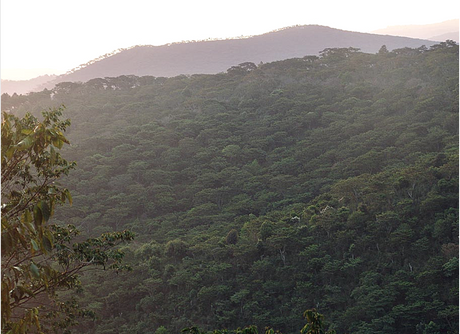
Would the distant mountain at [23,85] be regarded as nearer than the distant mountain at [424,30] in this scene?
Yes

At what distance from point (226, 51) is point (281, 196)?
92.7 metres

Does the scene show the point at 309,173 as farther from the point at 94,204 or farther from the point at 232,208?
the point at 94,204

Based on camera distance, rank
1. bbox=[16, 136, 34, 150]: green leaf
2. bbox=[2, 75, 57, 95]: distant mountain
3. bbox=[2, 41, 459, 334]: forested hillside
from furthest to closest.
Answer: bbox=[2, 75, 57, 95]: distant mountain < bbox=[2, 41, 459, 334]: forested hillside < bbox=[16, 136, 34, 150]: green leaf

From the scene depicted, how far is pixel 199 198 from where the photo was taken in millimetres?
28422

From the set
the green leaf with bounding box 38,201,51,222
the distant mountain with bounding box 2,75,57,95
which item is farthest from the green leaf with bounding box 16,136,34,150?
the distant mountain with bounding box 2,75,57,95

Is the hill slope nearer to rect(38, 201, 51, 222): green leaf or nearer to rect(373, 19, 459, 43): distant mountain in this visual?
rect(373, 19, 459, 43): distant mountain

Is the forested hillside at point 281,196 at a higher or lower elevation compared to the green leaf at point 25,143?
lower

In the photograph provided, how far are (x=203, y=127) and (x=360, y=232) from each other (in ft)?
66.0

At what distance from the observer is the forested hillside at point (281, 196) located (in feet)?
58.0

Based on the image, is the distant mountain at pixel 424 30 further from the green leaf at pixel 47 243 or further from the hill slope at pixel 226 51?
the green leaf at pixel 47 243

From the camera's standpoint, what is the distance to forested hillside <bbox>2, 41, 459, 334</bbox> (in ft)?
58.0

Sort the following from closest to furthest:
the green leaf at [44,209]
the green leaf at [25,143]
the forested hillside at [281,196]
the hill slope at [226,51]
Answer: the green leaf at [44,209]
the green leaf at [25,143]
the forested hillside at [281,196]
the hill slope at [226,51]

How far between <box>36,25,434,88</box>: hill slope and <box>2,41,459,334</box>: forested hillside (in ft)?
195

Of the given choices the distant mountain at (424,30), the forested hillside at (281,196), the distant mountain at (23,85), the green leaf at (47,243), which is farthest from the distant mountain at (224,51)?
the green leaf at (47,243)
